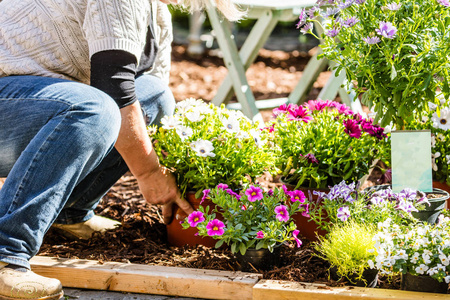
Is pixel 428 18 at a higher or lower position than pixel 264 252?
higher

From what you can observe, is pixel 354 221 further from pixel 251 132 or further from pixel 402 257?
pixel 251 132

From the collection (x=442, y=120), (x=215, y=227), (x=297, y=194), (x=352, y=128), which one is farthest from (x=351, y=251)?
(x=442, y=120)

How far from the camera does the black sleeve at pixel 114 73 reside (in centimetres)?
170

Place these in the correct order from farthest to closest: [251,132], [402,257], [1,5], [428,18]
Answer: [251,132]
[1,5]
[428,18]
[402,257]

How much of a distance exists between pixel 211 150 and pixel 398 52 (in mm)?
672

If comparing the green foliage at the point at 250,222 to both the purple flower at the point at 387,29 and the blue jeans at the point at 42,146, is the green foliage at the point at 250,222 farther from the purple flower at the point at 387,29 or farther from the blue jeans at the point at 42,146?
the purple flower at the point at 387,29

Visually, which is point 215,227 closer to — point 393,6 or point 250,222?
point 250,222

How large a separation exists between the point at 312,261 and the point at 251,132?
1.63 feet

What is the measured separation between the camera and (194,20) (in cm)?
841

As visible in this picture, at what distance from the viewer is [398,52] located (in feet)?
5.57

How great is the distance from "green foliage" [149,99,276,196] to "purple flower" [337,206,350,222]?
0.38 meters

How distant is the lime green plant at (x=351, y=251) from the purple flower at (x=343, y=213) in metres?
0.03

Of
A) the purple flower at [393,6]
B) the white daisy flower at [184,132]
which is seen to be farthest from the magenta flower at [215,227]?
the purple flower at [393,6]

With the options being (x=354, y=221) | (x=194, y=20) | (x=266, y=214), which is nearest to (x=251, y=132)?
(x=266, y=214)
